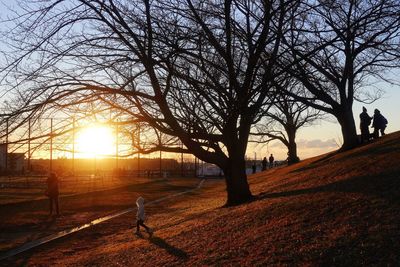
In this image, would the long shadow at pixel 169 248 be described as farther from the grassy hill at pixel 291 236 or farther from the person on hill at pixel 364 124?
the person on hill at pixel 364 124

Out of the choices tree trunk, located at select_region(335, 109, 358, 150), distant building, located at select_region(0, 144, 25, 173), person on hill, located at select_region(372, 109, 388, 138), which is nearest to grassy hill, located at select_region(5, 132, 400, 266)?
distant building, located at select_region(0, 144, 25, 173)

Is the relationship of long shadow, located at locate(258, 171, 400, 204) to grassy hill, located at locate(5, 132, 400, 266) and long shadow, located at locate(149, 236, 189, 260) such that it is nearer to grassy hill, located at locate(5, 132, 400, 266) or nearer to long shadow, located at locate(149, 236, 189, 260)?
Result: grassy hill, located at locate(5, 132, 400, 266)

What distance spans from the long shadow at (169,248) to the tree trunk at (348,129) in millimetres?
16841

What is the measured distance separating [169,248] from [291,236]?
3.16 metres

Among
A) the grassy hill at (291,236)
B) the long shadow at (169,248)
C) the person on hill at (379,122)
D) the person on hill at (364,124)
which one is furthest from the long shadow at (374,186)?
the person on hill at (379,122)

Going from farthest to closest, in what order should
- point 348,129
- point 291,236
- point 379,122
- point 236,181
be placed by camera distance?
1. point 348,129
2. point 379,122
3. point 236,181
4. point 291,236

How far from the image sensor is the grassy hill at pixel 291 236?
775 centimetres

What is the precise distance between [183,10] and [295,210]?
681 cm

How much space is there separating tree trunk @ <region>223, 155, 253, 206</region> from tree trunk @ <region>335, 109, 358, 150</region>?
1177 cm

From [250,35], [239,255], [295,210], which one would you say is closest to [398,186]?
[295,210]

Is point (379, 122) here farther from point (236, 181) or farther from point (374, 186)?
point (374, 186)

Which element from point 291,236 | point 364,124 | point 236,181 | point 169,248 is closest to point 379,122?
point 364,124

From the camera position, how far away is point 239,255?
28.7ft

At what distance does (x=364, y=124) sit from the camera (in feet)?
88.1
